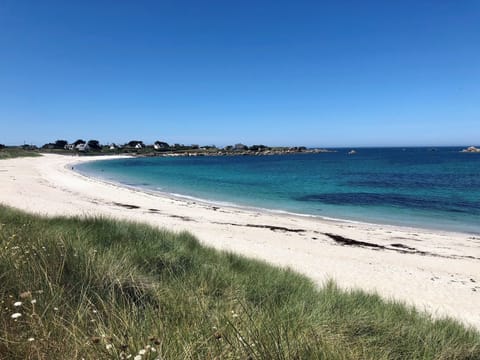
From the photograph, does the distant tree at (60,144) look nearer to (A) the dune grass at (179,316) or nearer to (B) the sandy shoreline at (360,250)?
(B) the sandy shoreline at (360,250)

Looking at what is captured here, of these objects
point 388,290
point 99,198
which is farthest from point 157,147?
point 388,290

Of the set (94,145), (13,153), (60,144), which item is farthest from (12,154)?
(60,144)

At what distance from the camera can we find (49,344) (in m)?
2.29

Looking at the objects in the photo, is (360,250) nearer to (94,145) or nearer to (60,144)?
(94,145)

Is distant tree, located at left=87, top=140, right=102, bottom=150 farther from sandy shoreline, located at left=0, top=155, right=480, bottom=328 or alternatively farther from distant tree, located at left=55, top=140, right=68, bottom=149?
sandy shoreline, located at left=0, top=155, right=480, bottom=328

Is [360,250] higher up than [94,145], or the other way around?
[94,145]

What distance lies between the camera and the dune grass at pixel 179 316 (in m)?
2.31

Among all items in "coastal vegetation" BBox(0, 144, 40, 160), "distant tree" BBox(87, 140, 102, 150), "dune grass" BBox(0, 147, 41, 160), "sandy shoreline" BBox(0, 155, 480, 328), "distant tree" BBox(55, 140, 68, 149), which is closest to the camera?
"sandy shoreline" BBox(0, 155, 480, 328)

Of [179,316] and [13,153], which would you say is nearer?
[179,316]

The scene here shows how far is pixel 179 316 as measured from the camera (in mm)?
2891

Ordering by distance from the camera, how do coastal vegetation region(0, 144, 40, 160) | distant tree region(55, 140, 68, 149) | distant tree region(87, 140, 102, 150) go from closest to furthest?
1. coastal vegetation region(0, 144, 40, 160)
2. distant tree region(87, 140, 102, 150)
3. distant tree region(55, 140, 68, 149)

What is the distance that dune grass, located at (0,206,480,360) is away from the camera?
7.57 feet

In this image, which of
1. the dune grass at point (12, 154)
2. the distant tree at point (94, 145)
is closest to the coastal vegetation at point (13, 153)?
the dune grass at point (12, 154)

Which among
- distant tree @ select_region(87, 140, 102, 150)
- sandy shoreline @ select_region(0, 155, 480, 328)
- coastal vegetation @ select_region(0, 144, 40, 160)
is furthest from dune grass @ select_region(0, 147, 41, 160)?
sandy shoreline @ select_region(0, 155, 480, 328)
